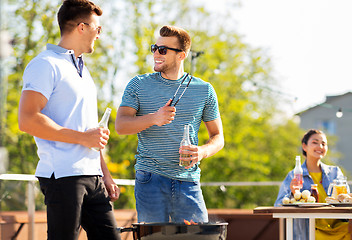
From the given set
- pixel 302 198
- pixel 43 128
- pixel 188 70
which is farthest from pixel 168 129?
pixel 188 70

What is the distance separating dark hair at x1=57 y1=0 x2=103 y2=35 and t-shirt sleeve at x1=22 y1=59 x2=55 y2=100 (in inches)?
8.8

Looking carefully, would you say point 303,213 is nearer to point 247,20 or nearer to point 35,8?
point 35,8

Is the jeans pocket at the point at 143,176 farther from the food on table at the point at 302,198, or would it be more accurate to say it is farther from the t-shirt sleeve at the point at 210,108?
the food on table at the point at 302,198

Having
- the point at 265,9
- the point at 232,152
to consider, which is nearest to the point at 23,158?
the point at 232,152

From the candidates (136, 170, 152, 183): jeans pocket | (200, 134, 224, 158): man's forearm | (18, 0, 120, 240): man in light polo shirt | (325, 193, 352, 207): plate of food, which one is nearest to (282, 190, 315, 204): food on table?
Answer: (325, 193, 352, 207): plate of food

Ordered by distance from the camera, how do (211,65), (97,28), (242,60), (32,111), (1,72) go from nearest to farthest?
(32,111) → (97,28) → (1,72) → (211,65) → (242,60)

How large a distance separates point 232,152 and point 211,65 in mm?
4190

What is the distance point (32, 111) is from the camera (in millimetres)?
2086

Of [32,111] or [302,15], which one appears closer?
[32,111]

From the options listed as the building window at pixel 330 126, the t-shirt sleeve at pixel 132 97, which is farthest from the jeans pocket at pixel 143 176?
the building window at pixel 330 126

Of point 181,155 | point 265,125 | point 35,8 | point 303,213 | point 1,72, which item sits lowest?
point 303,213

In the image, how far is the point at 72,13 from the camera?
2311 mm

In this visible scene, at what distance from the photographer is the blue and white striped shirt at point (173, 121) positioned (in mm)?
2670

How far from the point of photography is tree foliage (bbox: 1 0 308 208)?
14.1m
